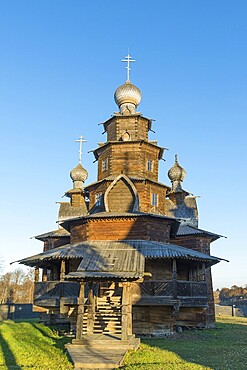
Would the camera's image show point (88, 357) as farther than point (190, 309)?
No

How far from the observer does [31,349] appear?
13.2 meters

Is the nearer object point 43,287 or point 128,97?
point 43,287

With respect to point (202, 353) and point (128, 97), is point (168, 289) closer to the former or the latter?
point (202, 353)

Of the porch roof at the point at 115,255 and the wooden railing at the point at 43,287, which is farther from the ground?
the porch roof at the point at 115,255

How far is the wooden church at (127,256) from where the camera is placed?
14859 millimetres

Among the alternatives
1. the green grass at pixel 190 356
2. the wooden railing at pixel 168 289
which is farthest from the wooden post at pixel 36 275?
the green grass at pixel 190 356

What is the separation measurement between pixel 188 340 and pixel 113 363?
692cm

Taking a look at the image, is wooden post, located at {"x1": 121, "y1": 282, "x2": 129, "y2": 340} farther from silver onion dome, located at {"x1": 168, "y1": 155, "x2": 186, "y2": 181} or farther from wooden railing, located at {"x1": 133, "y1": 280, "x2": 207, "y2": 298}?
silver onion dome, located at {"x1": 168, "y1": 155, "x2": 186, "y2": 181}

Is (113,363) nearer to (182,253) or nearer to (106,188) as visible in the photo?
(182,253)

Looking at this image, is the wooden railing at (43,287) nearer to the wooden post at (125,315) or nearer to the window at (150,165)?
the wooden post at (125,315)

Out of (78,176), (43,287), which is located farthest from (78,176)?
(43,287)

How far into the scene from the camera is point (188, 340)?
16281 millimetres

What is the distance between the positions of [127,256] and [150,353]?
18.0 ft

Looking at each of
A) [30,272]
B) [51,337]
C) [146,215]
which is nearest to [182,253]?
[146,215]
